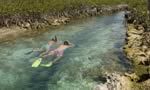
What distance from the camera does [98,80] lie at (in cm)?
2138

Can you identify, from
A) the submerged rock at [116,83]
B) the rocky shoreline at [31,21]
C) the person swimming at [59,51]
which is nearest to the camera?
the submerged rock at [116,83]

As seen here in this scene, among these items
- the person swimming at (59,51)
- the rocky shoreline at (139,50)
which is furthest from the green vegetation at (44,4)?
the person swimming at (59,51)

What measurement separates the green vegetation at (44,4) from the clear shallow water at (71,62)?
7.17 meters

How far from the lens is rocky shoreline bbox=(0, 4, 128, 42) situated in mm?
36188

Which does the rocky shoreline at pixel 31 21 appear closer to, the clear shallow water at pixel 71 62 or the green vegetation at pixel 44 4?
the green vegetation at pixel 44 4

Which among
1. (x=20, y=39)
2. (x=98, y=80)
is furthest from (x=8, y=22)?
(x=98, y=80)

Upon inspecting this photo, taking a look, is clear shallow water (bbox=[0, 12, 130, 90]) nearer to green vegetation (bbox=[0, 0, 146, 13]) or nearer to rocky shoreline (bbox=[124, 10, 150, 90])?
rocky shoreline (bbox=[124, 10, 150, 90])

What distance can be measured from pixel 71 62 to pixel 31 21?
14496mm

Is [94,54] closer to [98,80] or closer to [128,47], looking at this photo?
[128,47]

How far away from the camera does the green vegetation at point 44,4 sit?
4284cm

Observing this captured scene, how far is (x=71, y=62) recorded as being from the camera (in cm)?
2602

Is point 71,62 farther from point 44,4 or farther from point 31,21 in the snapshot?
point 44,4

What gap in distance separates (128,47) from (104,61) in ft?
12.1

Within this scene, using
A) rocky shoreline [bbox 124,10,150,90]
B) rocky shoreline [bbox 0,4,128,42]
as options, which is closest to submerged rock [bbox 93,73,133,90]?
rocky shoreline [bbox 124,10,150,90]
